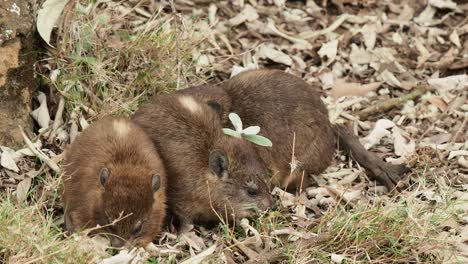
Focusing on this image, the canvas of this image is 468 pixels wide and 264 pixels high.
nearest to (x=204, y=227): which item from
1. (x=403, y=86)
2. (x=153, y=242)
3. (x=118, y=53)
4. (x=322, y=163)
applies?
(x=153, y=242)

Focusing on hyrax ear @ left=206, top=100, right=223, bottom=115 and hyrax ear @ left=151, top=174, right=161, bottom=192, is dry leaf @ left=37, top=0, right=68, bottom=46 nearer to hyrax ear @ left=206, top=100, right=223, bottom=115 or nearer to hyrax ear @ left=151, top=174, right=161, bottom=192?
hyrax ear @ left=206, top=100, right=223, bottom=115

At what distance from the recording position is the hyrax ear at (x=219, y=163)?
7.05 m

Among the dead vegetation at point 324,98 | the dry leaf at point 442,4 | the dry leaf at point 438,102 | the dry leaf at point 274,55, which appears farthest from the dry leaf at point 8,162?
the dry leaf at point 442,4

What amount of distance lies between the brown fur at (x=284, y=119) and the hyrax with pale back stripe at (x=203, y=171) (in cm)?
47

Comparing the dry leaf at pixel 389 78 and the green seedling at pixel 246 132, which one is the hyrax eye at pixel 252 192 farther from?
the dry leaf at pixel 389 78

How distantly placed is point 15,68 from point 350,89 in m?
3.76

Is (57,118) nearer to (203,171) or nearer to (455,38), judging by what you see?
(203,171)

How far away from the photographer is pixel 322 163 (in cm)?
786

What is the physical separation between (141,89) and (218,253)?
2283 millimetres

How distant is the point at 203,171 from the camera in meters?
7.18

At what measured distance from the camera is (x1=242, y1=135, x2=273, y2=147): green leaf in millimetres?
6898

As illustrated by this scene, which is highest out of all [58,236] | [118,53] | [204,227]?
[118,53]

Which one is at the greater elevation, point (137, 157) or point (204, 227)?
point (137, 157)

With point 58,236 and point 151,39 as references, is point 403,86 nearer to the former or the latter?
point 151,39
